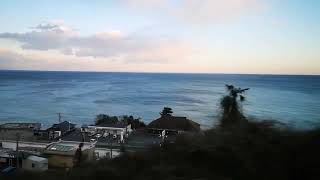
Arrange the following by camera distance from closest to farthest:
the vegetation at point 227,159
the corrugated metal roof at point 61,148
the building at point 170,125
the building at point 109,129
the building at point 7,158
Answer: the vegetation at point 227,159 < the building at point 7,158 < the corrugated metal roof at point 61,148 < the building at point 170,125 < the building at point 109,129

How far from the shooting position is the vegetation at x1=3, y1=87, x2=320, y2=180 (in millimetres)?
4512

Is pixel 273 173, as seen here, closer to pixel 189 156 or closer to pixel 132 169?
pixel 189 156

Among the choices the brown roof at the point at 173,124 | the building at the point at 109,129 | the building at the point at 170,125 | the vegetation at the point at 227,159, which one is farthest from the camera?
the building at the point at 109,129

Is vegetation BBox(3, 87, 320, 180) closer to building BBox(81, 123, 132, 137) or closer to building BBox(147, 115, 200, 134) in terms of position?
building BBox(147, 115, 200, 134)

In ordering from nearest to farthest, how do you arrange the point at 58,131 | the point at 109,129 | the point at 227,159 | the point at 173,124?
the point at 227,159, the point at 173,124, the point at 58,131, the point at 109,129

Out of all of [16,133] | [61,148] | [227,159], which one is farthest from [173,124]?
[227,159]

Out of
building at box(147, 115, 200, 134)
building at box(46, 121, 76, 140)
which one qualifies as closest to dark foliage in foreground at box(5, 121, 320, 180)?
building at box(147, 115, 200, 134)

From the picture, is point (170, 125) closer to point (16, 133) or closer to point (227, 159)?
point (16, 133)

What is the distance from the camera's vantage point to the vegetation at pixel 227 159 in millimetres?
4512

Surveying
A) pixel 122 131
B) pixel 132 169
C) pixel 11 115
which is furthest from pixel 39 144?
pixel 11 115

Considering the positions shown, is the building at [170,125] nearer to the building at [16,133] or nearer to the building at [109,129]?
the building at [109,129]

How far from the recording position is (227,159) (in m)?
4.92

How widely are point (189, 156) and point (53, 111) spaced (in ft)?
137

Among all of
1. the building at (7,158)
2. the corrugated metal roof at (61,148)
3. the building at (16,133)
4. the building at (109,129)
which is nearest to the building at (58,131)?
the building at (16,133)
